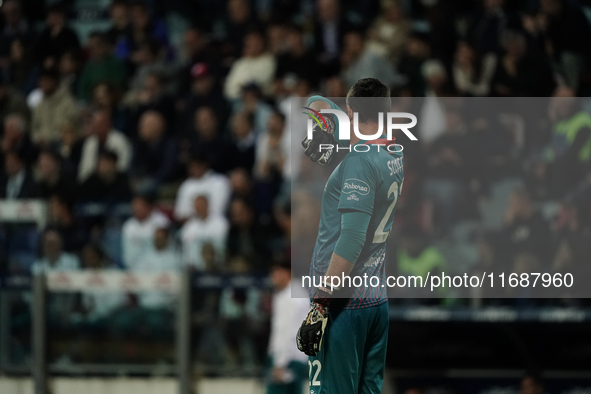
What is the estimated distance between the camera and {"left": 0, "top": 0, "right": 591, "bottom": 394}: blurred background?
24.5 feet

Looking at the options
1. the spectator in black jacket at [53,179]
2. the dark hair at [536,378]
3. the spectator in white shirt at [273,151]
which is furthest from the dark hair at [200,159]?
the dark hair at [536,378]

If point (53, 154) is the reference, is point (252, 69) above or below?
above

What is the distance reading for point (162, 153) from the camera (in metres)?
9.38

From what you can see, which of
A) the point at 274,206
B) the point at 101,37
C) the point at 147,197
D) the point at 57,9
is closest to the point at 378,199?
the point at 274,206

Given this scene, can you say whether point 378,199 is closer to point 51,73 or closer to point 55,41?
point 51,73

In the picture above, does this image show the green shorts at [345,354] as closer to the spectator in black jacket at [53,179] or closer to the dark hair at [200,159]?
the dark hair at [200,159]

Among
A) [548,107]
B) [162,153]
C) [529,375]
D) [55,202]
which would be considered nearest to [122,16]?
[162,153]

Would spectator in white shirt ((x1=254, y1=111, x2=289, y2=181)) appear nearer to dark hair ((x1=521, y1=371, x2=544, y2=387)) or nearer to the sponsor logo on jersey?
dark hair ((x1=521, y1=371, x2=544, y2=387))

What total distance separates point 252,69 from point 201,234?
2.64m

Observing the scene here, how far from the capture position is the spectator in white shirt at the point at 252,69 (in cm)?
971

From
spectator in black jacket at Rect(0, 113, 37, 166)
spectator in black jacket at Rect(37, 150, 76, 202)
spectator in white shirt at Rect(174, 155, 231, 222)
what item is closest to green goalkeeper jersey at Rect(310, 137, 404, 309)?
spectator in white shirt at Rect(174, 155, 231, 222)

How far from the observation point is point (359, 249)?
4070 mm

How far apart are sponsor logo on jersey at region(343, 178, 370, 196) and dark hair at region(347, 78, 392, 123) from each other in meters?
0.32

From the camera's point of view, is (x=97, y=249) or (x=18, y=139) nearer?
(x=97, y=249)
